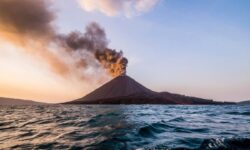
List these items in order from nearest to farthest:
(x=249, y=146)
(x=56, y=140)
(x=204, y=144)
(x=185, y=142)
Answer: (x=249, y=146), (x=204, y=144), (x=185, y=142), (x=56, y=140)

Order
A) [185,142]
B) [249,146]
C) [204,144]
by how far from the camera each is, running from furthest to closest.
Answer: [185,142] < [204,144] < [249,146]

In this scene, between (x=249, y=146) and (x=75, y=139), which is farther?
(x=75, y=139)

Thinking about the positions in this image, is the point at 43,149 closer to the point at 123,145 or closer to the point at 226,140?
the point at 123,145

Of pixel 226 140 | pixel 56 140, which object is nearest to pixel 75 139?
pixel 56 140

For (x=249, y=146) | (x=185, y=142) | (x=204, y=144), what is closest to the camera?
(x=249, y=146)

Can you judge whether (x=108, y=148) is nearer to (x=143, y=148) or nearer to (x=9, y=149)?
(x=143, y=148)

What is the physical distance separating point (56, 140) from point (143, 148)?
12.7ft

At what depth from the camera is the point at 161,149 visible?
840cm

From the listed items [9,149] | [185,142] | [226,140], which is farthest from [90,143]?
[226,140]

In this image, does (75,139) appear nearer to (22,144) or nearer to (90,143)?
(90,143)

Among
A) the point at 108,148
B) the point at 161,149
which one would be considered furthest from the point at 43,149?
the point at 161,149

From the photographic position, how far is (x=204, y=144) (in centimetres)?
894

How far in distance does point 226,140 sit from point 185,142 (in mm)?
1419

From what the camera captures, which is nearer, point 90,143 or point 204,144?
point 204,144
